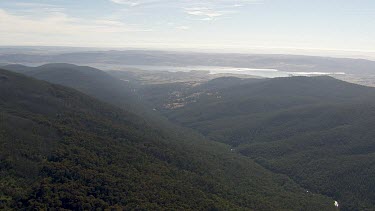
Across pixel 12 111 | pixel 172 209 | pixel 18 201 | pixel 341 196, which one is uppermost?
pixel 12 111

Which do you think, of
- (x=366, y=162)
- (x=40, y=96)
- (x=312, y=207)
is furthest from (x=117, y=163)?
(x=366, y=162)

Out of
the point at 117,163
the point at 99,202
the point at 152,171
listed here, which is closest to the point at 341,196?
the point at 152,171

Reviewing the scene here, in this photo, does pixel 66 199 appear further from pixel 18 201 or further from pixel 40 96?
pixel 40 96

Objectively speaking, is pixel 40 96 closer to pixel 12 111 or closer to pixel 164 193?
pixel 12 111

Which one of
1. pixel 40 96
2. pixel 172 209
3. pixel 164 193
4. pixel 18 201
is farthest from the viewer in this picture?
pixel 40 96

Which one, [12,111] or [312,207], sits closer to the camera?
[312,207]

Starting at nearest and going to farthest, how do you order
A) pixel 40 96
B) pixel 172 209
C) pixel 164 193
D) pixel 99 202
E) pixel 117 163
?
pixel 99 202, pixel 172 209, pixel 164 193, pixel 117 163, pixel 40 96

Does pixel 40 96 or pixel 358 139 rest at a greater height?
pixel 40 96
